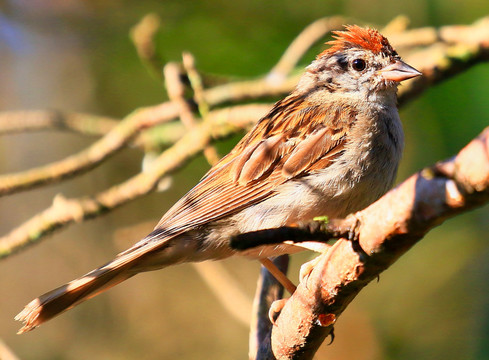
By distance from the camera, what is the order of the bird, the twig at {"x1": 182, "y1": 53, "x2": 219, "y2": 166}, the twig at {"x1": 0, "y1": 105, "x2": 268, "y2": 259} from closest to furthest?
the bird → the twig at {"x1": 0, "y1": 105, "x2": 268, "y2": 259} → the twig at {"x1": 182, "y1": 53, "x2": 219, "y2": 166}

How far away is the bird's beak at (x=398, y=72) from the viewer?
3.30 meters

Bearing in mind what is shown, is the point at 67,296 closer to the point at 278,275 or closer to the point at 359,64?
the point at 278,275

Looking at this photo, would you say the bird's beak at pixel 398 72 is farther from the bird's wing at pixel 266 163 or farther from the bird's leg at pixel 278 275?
the bird's leg at pixel 278 275

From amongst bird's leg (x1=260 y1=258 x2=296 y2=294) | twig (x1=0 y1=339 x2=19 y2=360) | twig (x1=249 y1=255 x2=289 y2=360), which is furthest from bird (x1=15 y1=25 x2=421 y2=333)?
twig (x1=0 y1=339 x2=19 y2=360)

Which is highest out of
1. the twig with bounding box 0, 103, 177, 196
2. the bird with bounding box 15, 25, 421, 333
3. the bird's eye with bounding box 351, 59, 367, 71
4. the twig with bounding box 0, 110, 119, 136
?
the twig with bounding box 0, 110, 119, 136

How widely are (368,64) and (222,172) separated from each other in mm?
979

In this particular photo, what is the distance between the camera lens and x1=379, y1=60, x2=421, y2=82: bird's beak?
3.30 metres

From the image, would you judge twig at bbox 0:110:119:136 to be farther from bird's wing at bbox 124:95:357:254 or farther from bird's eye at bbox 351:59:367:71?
bird's eye at bbox 351:59:367:71

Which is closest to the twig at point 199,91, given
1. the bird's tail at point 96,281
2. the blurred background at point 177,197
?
the blurred background at point 177,197

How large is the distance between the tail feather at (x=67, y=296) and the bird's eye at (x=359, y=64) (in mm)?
1627

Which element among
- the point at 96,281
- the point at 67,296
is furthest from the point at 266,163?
the point at 67,296

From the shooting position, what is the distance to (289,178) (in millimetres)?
3117

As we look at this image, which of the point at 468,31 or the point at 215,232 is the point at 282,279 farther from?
the point at 468,31

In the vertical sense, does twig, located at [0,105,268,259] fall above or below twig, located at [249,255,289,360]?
above
